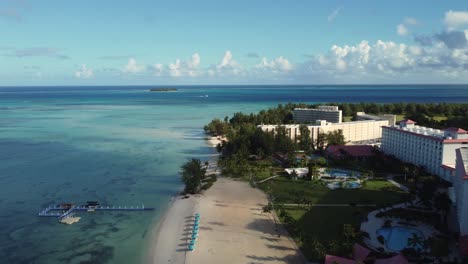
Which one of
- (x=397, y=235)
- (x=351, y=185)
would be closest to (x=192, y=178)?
(x=351, y=185)

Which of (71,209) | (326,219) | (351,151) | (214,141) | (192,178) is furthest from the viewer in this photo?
(214,141)

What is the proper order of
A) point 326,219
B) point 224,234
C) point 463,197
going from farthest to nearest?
point 326,219 → point 224,234 → point 463,197

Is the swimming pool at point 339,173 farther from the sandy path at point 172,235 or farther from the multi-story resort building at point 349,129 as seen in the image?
the sandy path at point 172,235

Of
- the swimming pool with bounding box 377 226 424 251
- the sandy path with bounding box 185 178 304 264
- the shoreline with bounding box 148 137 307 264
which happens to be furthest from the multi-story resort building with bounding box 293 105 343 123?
the swimming pool with bounding box 377 226 424 251

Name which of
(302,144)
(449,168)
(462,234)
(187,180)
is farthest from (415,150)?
(187,180)

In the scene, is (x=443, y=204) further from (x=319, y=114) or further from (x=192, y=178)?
(x=319, y=114)

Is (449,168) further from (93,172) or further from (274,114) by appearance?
(274,114)
